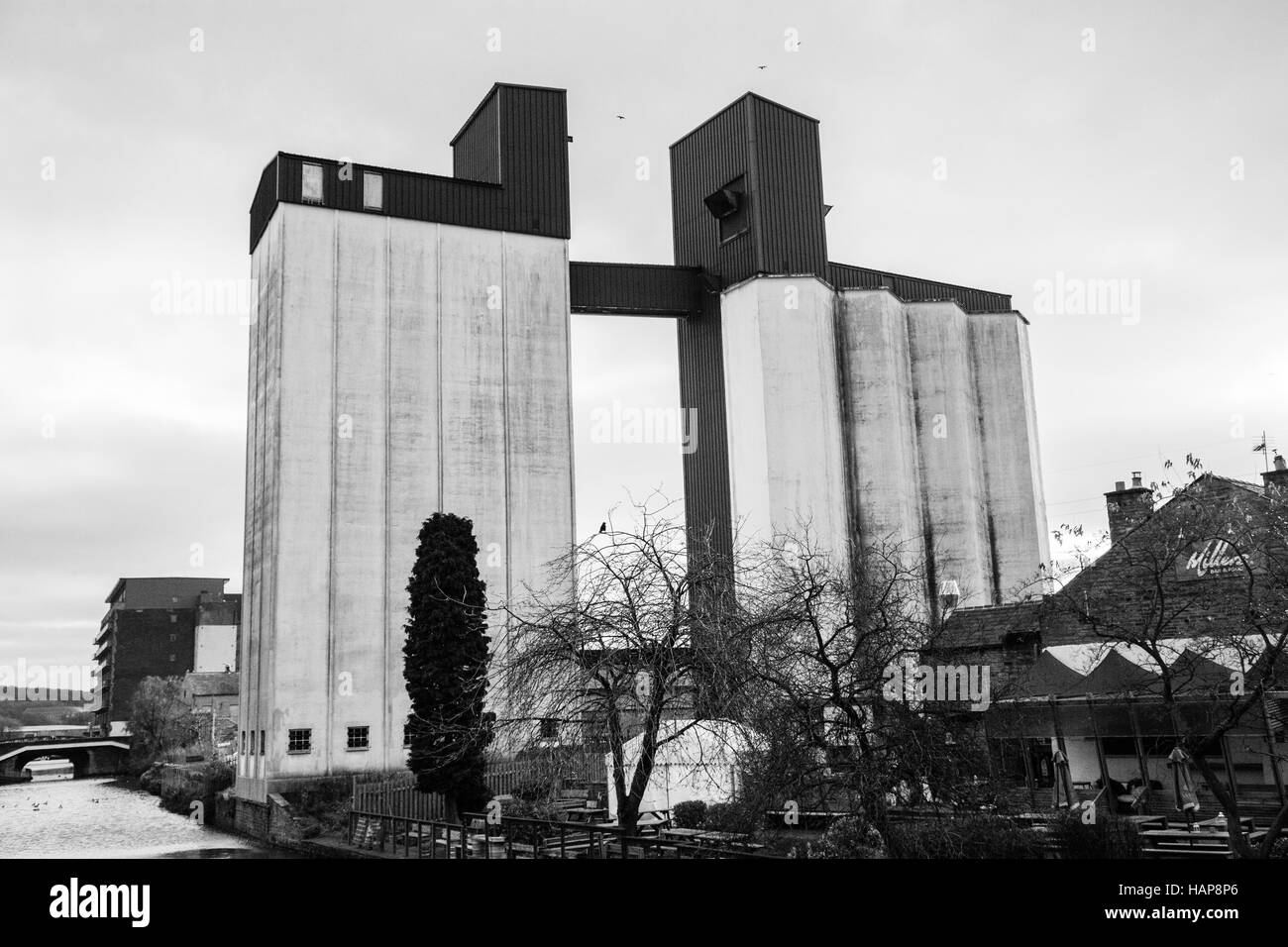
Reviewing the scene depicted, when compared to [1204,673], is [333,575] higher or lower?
higher

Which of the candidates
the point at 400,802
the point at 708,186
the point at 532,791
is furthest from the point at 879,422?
the point at 532,791

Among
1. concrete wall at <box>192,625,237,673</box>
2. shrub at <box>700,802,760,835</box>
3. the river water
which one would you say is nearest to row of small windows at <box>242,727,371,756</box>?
the river water

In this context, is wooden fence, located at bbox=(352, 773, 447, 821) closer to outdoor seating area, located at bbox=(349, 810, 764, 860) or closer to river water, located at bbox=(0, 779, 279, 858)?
outdoor seating area, located at bbox=(349, 810, 764, 860)

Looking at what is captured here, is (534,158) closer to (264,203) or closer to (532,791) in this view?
(264,203)

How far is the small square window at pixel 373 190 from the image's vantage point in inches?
1686

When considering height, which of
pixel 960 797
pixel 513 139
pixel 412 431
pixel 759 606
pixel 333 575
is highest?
pixel 513 139

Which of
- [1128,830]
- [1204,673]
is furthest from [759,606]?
[1204,673]

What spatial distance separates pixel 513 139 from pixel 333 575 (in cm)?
1990

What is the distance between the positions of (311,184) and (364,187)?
203cm

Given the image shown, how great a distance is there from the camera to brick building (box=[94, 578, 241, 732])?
11494 cm

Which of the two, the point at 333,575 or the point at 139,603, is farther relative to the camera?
the point at 139,603

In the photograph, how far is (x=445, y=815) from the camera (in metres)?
28.6
